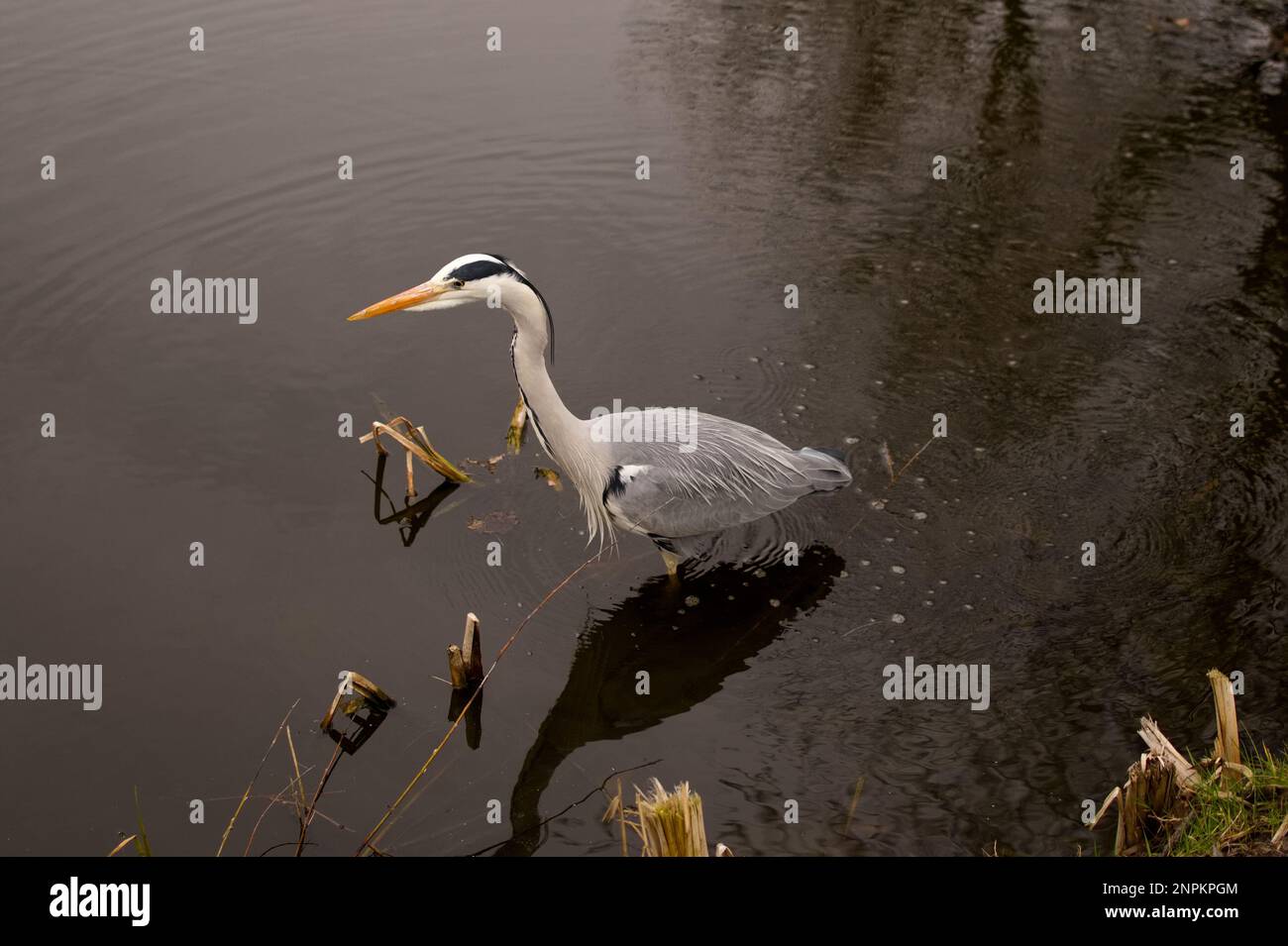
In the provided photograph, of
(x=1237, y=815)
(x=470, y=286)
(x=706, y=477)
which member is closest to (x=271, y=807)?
(x=470, y=286)

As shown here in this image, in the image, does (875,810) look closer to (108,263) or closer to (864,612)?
(864,612)

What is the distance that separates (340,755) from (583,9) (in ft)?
37.4

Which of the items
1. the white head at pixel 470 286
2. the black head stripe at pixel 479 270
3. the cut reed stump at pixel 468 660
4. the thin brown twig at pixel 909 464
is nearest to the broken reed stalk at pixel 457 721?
the cut reed stump at pixel 468 660

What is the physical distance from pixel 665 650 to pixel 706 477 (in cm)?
117

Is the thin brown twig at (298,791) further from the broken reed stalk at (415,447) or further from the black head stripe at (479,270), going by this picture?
the black head stripe at (479,270)

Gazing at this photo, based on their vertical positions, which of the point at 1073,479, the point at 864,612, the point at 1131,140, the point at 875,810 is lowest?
the point at 875,810

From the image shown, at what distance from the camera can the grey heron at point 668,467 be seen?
8180mm

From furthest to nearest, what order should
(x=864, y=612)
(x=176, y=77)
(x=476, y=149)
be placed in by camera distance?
(x=176, y=77)
(x=476, y=149)
(x=864, y=612)

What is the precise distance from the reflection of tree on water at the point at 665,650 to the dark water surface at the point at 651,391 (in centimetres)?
3

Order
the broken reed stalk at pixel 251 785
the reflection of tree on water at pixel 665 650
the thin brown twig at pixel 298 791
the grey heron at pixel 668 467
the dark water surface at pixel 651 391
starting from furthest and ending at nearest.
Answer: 1. the grey heron at pixel 668 467
2. the reflection of tree on water at pixel 665 650
3. the dark water surface at pixel 651 391
4. the broken reed stalk at pixel 251 785
5. the thin brown twig at pixel 298 791

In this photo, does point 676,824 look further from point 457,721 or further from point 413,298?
point 413,298

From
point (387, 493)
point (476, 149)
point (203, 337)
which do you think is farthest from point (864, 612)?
point (476, 149)

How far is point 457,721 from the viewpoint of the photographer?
6738 mm

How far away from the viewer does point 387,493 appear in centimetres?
930
